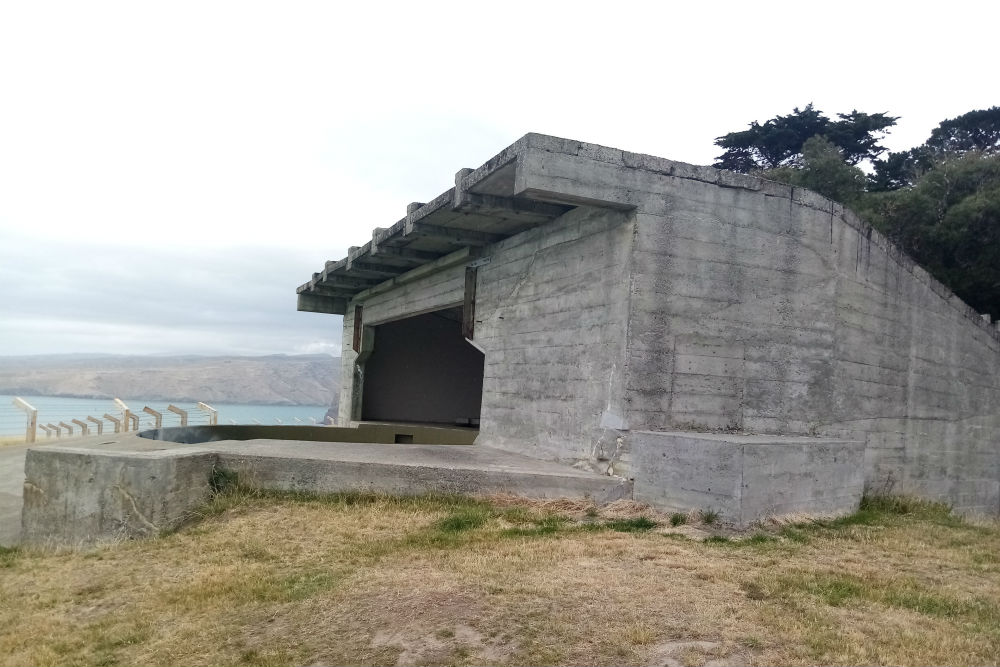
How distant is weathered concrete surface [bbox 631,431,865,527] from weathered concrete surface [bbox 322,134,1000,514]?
372 millimetres

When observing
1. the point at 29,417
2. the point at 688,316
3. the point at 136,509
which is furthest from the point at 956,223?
the point at 29,417

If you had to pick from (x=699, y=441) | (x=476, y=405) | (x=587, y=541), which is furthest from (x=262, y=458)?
(x=476, y=405)

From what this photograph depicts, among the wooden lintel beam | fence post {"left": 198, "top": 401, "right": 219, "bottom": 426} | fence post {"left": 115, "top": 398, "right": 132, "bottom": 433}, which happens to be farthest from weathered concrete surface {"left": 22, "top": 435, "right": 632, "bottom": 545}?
fence post {"left": 198, "top": 401, "right": 219, "bottom": 426}

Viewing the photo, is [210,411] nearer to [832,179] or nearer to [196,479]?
[196,479]

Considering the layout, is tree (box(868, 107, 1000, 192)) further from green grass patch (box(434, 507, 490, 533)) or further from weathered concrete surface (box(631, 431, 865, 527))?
green grass patch (box(434, 507, 490, 533))

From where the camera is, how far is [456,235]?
38.7ft

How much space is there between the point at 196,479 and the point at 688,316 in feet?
19.4

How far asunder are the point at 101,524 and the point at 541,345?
5.78 m

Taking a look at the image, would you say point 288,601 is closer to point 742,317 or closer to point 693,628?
point 693,628

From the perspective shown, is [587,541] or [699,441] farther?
[699,441]

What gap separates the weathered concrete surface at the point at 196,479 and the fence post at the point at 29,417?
39.6ft

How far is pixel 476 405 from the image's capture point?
21078 mm

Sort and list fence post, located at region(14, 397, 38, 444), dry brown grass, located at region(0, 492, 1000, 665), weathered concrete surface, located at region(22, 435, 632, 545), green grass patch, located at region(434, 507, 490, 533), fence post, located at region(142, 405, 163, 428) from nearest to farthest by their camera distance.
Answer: dry brown grass, located at region(0, 492, 1000, 665) → green grass patch, located at region(434, 507, 490, 533) → weathered concrete surface, located at region(22, 435, 632, 545) → fence post, located at region(142, 405, 163, 428) → fence post, located at region(14, 397, 38, 444)

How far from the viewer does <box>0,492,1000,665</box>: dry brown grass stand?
436 centimetres
